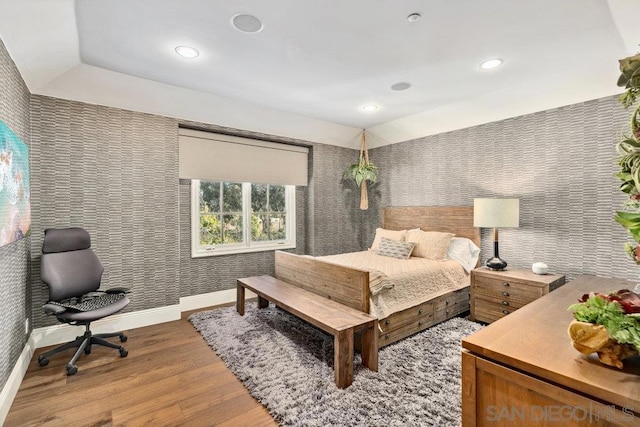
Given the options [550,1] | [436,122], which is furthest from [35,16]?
[436,122]

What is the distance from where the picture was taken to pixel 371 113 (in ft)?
13.6

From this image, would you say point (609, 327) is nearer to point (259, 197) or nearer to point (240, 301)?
point (240, 301)

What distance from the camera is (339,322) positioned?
7.22 feet

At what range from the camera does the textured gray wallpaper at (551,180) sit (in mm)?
2875

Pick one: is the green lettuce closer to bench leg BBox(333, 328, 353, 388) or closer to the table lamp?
bench leg BBox(333, 328, 353, 388)

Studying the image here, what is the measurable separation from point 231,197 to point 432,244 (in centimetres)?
282

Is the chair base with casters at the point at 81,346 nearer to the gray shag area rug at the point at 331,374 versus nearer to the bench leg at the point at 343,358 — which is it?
the gray shag area rug at the point at 331,374

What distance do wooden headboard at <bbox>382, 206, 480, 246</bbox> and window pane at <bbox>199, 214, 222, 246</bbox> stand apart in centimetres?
261

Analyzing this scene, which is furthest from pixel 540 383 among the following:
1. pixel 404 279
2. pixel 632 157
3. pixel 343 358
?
pixel 404 279

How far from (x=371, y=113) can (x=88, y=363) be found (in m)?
4.12

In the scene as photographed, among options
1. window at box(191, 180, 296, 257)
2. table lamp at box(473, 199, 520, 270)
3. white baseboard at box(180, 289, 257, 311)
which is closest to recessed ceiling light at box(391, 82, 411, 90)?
table lamp at box(473, 199, 520, 270)

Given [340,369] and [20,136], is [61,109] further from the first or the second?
[340,369]

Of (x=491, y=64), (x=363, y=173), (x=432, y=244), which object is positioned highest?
(x=491, y=64)

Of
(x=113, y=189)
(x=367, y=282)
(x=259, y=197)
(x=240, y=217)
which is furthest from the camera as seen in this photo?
(x=259, y=197)
